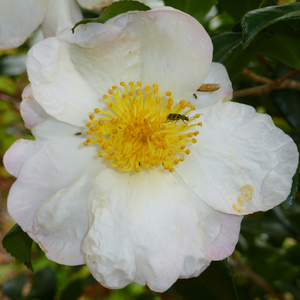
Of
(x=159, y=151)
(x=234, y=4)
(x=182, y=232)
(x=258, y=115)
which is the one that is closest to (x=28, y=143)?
(x=159, y=151)

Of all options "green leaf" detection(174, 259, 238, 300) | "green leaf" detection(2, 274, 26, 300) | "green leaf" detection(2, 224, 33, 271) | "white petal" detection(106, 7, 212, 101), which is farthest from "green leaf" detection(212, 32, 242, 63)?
"green leaf" detection(2, 274, 26, 300)

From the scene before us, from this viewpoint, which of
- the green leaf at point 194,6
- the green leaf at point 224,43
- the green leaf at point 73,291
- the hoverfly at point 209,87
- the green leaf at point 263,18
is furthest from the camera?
the green leaf at point 73,291

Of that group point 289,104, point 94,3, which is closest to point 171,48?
point 94,3

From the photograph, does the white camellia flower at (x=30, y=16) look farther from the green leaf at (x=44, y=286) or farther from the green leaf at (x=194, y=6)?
the green leaf at (x=44, y=286)

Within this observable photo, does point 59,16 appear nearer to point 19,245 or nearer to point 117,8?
point 117,8

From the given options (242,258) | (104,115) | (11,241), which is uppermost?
(104,115)

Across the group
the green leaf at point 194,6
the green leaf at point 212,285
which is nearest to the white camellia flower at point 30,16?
the green leaf at point 194,6

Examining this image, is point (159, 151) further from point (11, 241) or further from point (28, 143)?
point (11, 241)
